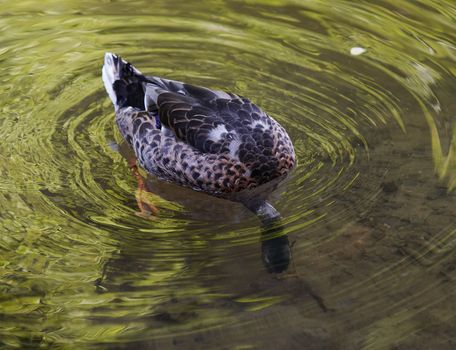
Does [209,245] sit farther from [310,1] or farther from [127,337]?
[310,1]

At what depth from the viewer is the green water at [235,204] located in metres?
5.40

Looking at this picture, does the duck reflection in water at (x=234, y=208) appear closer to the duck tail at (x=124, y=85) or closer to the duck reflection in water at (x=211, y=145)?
the duck reflection in water at (x=211, y=145)

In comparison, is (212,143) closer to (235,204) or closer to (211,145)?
(211,145)

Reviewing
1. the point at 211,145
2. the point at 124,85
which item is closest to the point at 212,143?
the point at 211,145

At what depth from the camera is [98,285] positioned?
566 centimetres

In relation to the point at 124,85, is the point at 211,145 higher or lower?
lower

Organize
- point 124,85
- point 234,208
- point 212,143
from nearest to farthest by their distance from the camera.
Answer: point 212,143 → point 234,208 → point 124,85

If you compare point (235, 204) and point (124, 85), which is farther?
point (124, 85)

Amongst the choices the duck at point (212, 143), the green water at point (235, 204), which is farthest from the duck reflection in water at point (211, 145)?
the green water at point (235, 204)

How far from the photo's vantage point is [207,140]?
6.54m

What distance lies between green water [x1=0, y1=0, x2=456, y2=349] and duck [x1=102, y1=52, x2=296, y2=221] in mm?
155

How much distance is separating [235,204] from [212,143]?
0.59m

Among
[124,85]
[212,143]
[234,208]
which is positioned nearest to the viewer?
[212,143]

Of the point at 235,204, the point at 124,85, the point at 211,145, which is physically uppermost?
the point at 124,85
